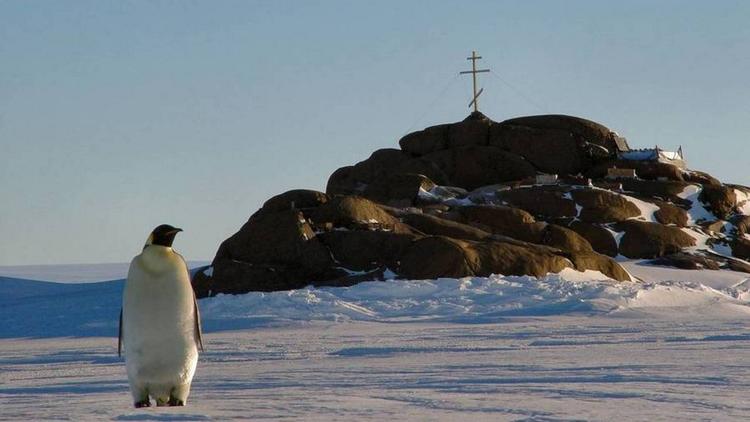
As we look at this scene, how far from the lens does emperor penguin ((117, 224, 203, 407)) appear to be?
1039 cm

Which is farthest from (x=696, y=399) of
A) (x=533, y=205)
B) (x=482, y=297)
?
(x=533, y=205)

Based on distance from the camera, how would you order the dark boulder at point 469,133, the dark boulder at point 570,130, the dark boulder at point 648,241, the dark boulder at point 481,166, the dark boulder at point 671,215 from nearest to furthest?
1. the dark boulder at point 648,241
2. the dark boulder at point 671,215
3. the dark boulder at point 481,166
4. the dark boulder at point 570,130
5. the dark boulder at point 469,133

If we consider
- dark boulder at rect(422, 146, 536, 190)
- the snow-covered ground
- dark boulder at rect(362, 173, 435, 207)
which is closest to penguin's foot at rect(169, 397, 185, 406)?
the snow-covered ground

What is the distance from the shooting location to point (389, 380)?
14.0 meters

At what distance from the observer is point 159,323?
34.2 feet

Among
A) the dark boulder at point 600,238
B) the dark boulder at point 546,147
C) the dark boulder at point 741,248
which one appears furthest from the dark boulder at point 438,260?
the dark boulder at point 546,147

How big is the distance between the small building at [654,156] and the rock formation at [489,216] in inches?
19.5

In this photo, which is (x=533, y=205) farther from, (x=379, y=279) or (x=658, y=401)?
(x=658, y=401)

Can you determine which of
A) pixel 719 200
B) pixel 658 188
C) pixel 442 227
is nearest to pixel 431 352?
pixel 442 227

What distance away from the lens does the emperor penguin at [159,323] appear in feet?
34.1

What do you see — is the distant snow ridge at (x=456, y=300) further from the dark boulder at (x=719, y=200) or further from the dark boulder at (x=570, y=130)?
the dark boulder at (x=570, y=130)

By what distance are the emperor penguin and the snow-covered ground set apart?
1.28 ft

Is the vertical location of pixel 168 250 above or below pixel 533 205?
below

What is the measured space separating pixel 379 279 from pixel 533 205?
11.9 m
